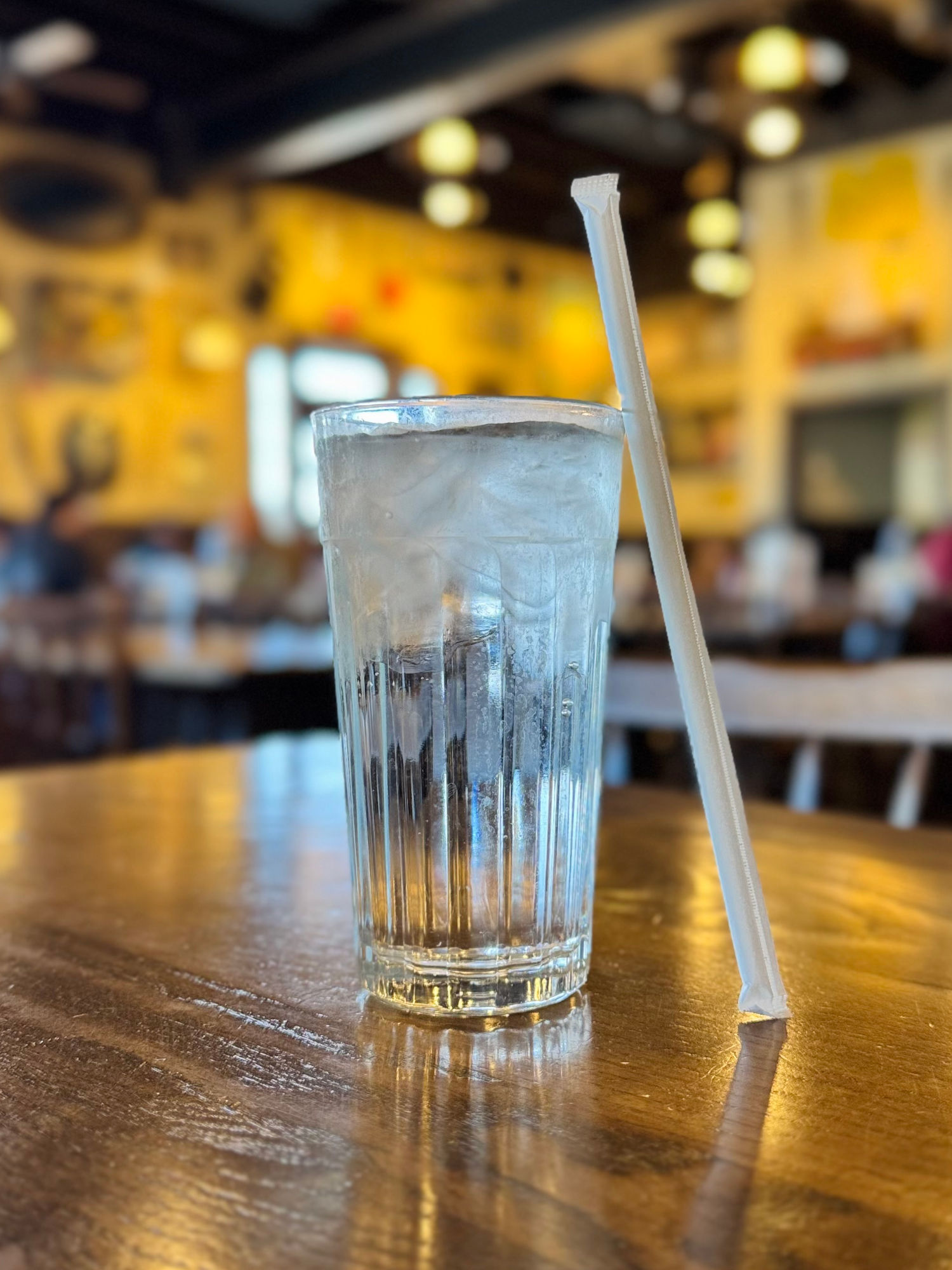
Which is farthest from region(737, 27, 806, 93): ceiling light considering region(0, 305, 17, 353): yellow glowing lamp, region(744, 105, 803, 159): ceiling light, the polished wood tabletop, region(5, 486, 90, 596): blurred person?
the polished wood tabletop

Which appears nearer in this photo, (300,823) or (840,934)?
(840,934)

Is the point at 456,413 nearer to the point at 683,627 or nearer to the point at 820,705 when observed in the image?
the point at 683,627

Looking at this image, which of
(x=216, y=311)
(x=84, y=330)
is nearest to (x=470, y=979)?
(x=84, y=330)

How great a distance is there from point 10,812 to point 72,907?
0.30m

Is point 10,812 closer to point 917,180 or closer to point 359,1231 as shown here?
point 359,1231

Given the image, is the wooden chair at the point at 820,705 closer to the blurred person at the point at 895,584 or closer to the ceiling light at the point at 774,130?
the blurred person at the point at 895,584

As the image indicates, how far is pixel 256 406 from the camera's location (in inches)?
332

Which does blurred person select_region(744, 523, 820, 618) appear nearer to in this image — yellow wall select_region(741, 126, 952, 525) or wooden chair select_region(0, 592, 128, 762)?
yellow wall select_region(741, 126, 952, 525)

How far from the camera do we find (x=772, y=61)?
4.95 metres

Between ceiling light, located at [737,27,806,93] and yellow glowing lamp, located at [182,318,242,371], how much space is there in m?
4.01

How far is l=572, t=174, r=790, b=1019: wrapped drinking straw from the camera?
438 millimetres

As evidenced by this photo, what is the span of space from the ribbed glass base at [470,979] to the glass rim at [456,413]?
18cm

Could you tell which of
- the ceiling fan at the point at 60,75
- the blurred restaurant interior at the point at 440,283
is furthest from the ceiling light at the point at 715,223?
the ceiling fan at the point at 60,75

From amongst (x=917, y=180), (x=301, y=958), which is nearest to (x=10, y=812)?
(x=301, y=958)
